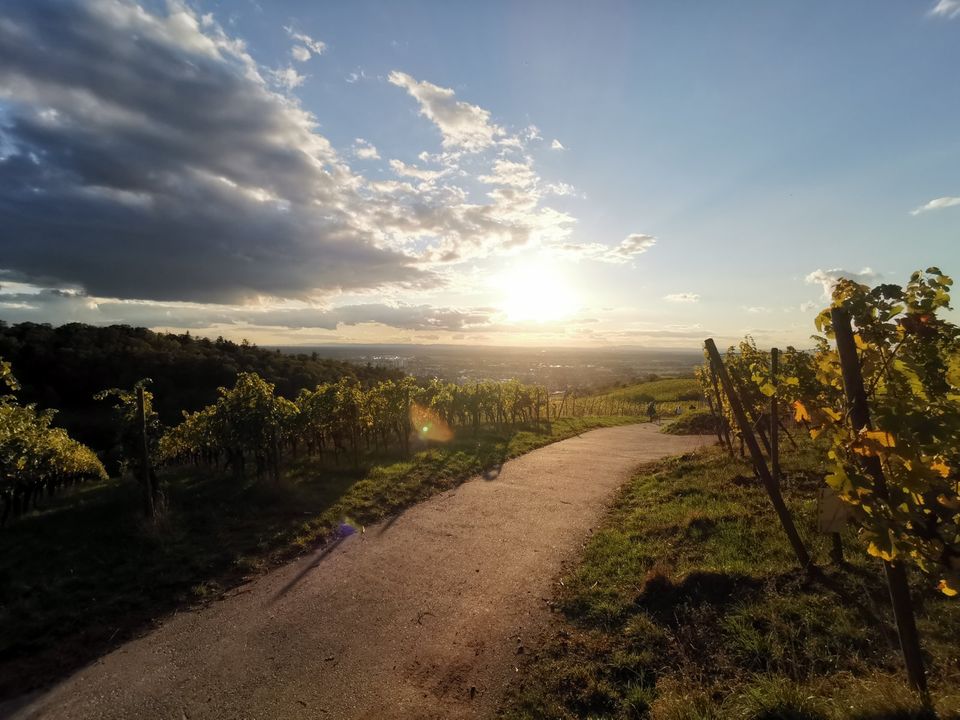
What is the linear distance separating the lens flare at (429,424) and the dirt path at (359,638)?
14315 mm

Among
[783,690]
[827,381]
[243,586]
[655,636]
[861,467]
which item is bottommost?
[243,586]

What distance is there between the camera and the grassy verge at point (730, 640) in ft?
14.9

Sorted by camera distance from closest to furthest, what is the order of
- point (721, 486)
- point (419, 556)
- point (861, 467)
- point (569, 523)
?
1. point (861, 467)
2. point (419, 556)
3. point (569, 523)
4. point (721, 486)

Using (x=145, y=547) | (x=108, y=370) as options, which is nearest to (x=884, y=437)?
(x=145, y=547)

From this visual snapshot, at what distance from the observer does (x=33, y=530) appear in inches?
439

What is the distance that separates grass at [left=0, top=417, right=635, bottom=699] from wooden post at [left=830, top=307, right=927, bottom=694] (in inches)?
382

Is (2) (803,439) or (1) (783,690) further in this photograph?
(2) (803,439)

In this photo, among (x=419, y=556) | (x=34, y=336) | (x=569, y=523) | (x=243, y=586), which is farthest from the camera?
(x=34, y=336)

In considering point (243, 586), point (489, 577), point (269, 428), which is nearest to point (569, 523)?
point (489, 577)

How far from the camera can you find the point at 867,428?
3963mm

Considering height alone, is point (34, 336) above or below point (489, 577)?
above

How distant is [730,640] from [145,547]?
11.1 m

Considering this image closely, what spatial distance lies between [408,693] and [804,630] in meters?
5.01

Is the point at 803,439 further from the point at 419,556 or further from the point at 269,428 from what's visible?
the point at 269,428
